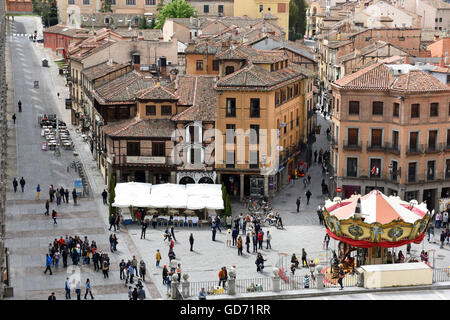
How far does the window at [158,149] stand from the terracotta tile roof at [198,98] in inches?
87.6

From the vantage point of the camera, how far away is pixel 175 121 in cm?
7331

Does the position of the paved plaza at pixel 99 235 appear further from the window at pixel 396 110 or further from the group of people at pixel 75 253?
the window at pixel 396 110

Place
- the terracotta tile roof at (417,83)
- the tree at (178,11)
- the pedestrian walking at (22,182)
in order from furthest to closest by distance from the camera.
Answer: the tree at (178,11), the pedestrian walking at (22,182), the terracotta tile roof at (417,83)

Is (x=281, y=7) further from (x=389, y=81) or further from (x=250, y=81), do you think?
(x=389, y=81)

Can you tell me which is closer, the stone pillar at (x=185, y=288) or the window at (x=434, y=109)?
the stone pillar at (x=185, y=288)

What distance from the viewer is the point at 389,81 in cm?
7162

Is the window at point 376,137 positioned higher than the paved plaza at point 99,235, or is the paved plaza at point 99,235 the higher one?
the window at point 376,137

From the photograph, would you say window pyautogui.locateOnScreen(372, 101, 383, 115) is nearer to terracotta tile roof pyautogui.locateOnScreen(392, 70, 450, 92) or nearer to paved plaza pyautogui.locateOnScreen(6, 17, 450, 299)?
terracotta tile roof pyautogui.locateOnScreen(392, 70, 450, 92)

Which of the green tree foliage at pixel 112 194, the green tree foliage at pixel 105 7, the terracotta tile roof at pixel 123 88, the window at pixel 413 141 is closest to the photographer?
the green tree foliage at pixel 112 194

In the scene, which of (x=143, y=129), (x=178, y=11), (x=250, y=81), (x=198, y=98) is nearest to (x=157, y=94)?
(x=143, y=129)

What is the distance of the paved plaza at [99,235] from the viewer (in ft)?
179

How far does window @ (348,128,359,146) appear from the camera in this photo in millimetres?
72375

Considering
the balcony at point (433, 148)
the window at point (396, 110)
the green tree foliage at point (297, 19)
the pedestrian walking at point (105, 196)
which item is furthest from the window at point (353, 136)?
the green tree foliage at point (297, 19)

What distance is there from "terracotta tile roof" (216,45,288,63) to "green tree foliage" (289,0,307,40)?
87725 mm
